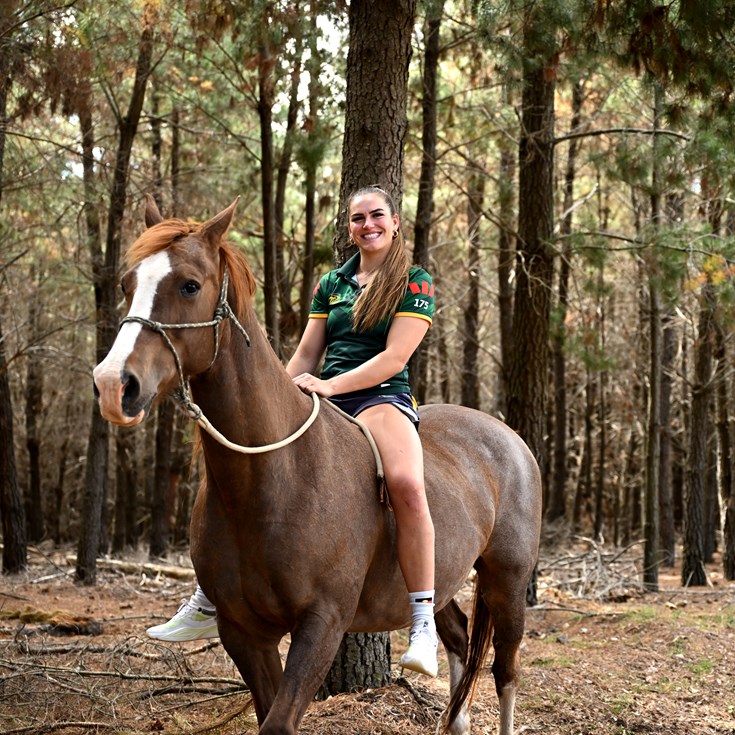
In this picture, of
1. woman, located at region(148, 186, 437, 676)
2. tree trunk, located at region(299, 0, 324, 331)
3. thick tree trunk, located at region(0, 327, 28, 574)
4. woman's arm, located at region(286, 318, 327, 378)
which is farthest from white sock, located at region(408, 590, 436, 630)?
thick tree trunk, located at region(0, 327, 28, 574)

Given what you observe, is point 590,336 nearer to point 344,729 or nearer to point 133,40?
point 133,40

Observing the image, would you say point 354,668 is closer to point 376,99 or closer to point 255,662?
point 255,662

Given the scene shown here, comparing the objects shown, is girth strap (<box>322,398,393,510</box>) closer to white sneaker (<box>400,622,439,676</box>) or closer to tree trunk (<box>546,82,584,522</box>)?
white sneaker (<box>400,622,439,676</box>)

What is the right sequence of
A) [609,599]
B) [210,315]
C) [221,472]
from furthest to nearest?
[609,599], [221,472], [210,315]

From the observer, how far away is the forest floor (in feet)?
15.8

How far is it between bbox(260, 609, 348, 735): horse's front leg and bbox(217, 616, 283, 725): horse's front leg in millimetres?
366

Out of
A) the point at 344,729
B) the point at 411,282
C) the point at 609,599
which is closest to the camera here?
the point at 411,282

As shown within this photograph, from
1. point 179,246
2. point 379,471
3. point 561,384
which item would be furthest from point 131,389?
point 561,384

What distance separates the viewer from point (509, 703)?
188 inches

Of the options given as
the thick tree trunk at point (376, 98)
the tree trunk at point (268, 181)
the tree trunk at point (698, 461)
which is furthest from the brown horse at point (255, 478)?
the tree trunk at point (698, 461)

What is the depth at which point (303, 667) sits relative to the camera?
3045 mm

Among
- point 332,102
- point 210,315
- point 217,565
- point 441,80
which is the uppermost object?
point 441,80

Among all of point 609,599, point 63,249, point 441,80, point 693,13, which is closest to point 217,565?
point 693,13

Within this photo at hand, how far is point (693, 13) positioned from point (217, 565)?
4499mm
